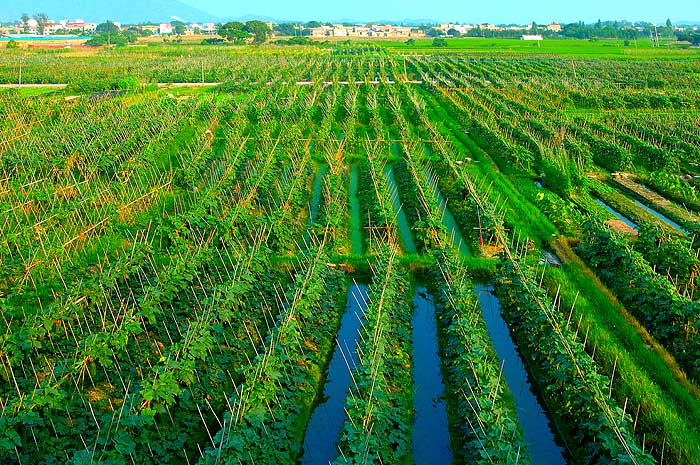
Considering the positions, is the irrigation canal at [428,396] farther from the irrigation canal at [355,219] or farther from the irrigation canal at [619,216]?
the irrigation canal at [619,216]

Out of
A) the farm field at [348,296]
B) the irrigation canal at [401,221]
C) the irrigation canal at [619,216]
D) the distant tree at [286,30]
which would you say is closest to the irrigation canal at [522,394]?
the farm field at [348,296]

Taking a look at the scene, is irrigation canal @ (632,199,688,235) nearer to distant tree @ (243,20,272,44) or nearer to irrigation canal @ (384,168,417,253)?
irrigation canal @ (384,168,417,253)

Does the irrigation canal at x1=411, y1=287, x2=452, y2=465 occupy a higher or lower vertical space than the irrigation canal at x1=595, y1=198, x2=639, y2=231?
lower

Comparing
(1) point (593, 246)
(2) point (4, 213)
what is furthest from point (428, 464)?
(2) point (4, 213)

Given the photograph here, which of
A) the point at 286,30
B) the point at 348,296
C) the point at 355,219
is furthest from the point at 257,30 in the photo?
the point at 348,296

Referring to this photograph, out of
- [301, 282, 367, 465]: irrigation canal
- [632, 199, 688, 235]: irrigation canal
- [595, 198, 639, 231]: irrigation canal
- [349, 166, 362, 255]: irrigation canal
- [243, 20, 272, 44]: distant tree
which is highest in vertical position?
[243, 20, 272, 44]: distant tree

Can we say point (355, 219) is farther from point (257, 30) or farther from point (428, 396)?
point (257, 30)

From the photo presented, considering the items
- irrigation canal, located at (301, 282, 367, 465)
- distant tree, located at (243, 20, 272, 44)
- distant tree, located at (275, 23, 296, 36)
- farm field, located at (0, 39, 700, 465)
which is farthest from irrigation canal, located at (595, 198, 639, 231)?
distant tree, located at (275, 23, 296, 36)

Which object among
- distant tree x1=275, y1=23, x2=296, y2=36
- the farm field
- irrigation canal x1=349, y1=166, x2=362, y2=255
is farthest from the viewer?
distant tree x1=275, y1=23, x2=296, y2=36
